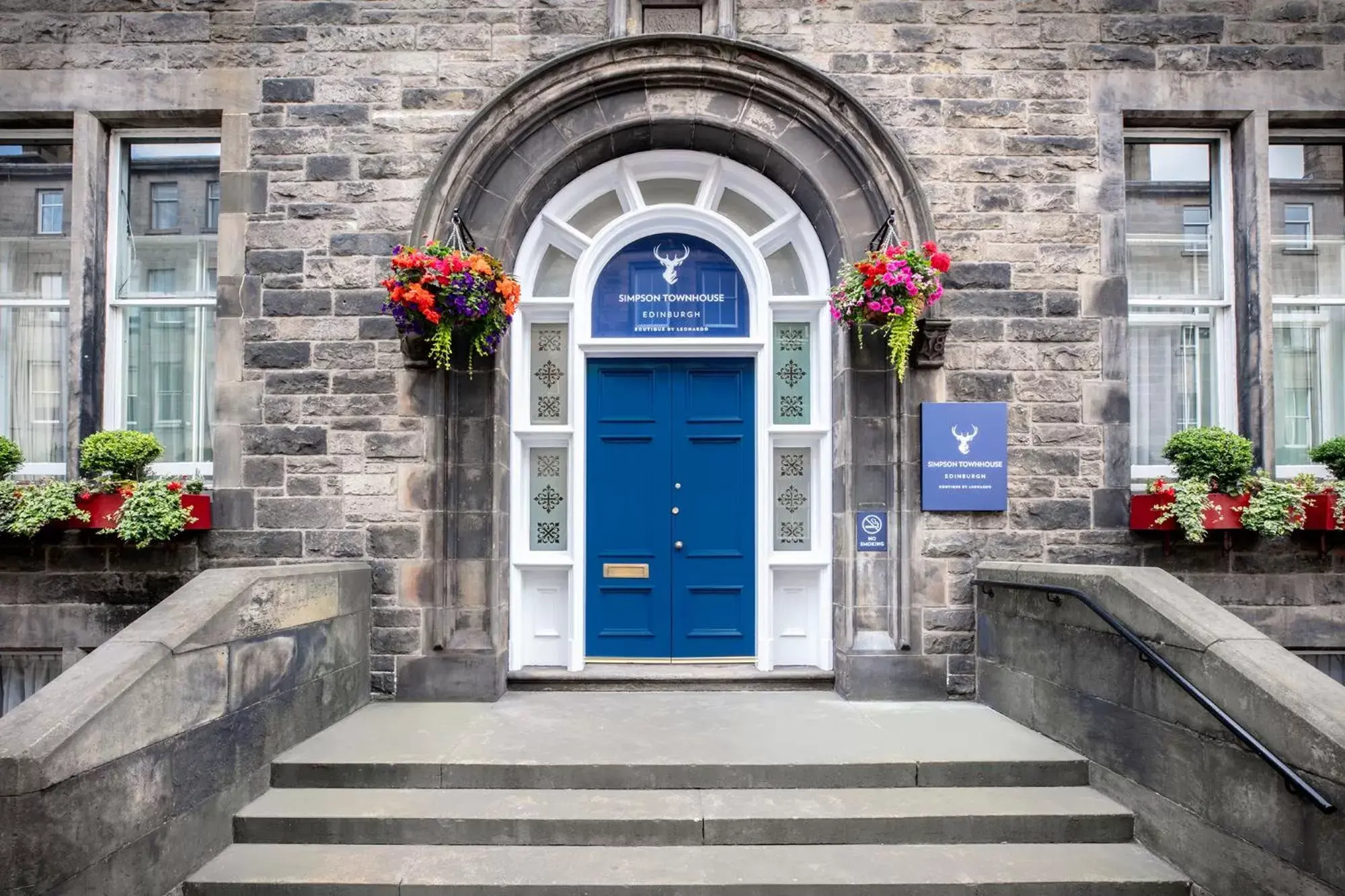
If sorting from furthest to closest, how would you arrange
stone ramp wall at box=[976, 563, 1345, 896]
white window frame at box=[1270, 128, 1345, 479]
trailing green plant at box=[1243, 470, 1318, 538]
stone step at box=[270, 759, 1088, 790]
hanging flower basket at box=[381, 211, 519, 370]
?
1. white window frame at box=[1270, 128, 1345, 479]
2. trailing green plant at box=[1243, 470, 1318, 538]
3. hanging flower basket at box=[381, 211, 519, 370]
4. stone step at box=[270, 759, 1088, 790]
5. stone ramp wall at box=[976, 563, 1345, 896]

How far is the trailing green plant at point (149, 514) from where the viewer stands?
5.66 m

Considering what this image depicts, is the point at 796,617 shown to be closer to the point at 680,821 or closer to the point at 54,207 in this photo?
the point at 680,821

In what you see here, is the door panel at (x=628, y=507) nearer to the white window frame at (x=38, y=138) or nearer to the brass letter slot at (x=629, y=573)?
the brass letter slot at (x=629, y=573)

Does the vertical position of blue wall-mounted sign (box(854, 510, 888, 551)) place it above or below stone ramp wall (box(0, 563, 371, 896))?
above

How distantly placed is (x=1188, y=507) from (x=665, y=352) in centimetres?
397

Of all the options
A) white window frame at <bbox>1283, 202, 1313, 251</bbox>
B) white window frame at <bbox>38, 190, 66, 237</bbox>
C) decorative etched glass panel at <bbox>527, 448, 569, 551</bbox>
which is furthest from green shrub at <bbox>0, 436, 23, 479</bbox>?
white window frame at <bbox>1283, 202, 1313, 251</bbox>

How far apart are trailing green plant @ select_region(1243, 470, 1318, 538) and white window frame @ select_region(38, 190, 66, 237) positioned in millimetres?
9310

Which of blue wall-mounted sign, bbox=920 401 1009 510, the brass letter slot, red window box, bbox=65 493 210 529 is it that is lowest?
the brass letter slot

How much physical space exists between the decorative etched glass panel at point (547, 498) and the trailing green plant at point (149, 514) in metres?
2.47

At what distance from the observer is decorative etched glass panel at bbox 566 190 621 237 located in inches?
264

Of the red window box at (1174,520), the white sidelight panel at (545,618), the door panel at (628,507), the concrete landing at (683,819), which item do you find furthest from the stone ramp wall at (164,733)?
the red window box at (1174,520)

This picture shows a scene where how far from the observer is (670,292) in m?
6.66

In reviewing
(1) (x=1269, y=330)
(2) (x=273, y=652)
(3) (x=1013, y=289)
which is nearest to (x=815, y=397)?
(3) (x=1013, y=289)

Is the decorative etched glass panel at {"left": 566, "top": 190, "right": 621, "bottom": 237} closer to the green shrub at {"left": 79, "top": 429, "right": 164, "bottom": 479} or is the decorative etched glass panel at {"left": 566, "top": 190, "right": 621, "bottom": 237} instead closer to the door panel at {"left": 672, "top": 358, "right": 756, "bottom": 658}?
the door panel at {"left": 672, "top": 358, "right": 756, "bottom": 658}
